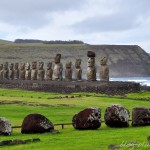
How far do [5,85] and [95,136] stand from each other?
5309 cm

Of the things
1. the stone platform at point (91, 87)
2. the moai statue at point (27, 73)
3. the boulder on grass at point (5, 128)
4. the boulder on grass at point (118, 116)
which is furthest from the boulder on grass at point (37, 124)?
the moai statue at point (27, 73)

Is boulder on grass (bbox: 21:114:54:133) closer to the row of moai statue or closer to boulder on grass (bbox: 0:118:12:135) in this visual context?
boulder on grass (bbox: 0:118:12:135)

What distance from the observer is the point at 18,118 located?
2992 cm

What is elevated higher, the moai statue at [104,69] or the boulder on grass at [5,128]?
the moai statue at [104,69]

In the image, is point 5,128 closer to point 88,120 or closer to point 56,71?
point 88,120

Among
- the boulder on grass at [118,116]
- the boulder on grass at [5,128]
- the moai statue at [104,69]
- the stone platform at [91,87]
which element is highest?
the moai statue at [104,69]

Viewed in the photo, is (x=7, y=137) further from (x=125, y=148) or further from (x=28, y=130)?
(x=125, y=148)

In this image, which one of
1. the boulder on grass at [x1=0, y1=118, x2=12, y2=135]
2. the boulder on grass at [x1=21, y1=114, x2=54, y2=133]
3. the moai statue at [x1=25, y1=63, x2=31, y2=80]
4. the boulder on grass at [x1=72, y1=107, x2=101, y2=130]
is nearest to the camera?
the boulder on grass at [x1=0, y1=118, x2=12, y2=135]

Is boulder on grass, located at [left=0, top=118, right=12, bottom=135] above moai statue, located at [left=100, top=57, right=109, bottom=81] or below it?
below

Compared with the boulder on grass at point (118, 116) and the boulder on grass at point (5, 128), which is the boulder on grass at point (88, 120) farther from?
the boulder on grass at point (5, 128)

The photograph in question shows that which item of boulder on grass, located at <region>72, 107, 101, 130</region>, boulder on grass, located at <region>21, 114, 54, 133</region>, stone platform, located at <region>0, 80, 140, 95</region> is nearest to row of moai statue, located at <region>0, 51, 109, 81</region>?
stone platform, located at <region>0, 80, 140, 95</region>

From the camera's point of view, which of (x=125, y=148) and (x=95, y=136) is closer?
(x=125, y=148)

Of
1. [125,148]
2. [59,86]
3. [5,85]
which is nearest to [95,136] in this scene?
[125,148]

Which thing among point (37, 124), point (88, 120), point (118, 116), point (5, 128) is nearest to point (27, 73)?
point (118, 116)
